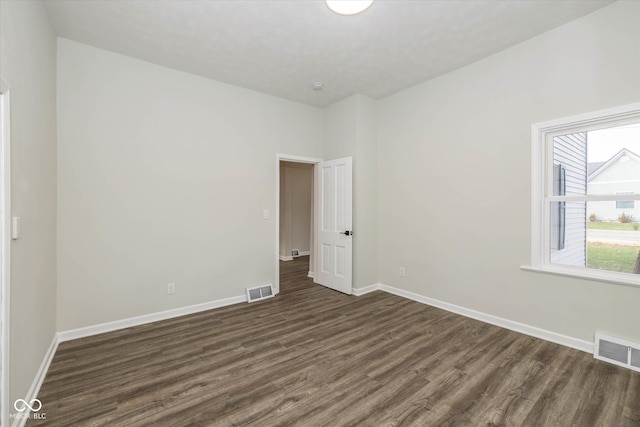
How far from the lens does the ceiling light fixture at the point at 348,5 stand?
2133mm

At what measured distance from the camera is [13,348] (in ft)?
5.43

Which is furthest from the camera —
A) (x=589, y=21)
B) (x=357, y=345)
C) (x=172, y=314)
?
(x=172, y=314)

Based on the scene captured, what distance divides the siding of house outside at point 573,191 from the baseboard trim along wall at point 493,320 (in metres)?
0.73

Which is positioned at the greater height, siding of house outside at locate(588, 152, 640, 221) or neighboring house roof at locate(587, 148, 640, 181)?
neighboring house roof at locate(587, 148, 640, 181)

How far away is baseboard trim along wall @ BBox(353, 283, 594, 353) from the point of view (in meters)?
2.66

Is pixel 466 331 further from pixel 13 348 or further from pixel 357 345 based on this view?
pixel 13 348

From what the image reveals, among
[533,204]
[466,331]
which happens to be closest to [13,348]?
[466,331]

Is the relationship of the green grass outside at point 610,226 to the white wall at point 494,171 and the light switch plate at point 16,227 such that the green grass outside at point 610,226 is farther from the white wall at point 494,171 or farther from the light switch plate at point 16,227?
the light switch plate at point 16,227

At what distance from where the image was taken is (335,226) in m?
4.51

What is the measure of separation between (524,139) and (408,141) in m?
1.46

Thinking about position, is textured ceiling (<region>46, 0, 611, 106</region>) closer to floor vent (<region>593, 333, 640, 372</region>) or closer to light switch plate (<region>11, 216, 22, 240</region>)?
light switch plate (<region>11, 216, 22, 240</region>)

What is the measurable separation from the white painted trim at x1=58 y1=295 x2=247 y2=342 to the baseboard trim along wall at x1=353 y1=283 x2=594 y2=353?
193 cm

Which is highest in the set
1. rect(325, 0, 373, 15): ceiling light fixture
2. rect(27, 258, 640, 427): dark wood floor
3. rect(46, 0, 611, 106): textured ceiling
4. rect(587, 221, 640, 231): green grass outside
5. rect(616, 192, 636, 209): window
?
rect(46, 0, 611, 106): textured ceiling

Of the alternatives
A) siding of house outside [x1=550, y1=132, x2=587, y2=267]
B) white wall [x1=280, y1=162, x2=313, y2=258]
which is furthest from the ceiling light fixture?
white wall [x1=280, y1=162, x2=313, y2=258]
